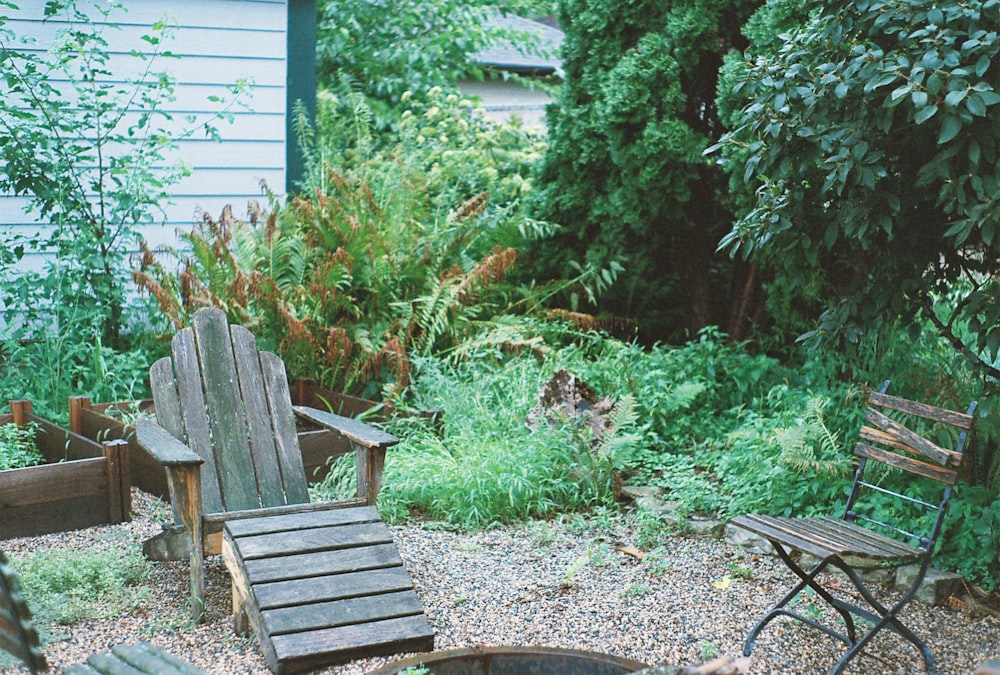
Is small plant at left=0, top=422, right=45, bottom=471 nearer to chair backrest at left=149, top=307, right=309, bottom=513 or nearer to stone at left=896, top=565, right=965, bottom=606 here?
chair backrest at left=149, top=307, right=309, bottom=513

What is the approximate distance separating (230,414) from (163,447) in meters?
0.65

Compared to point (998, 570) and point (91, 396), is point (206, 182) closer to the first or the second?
point (91, 396)

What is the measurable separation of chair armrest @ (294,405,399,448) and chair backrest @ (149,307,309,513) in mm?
141

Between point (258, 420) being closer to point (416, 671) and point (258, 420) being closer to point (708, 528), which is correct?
point (416, 671)

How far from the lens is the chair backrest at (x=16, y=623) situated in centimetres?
209

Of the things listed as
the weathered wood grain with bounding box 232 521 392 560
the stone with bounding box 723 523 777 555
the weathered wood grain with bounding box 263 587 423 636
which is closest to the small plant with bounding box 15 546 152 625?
the weathered wood grain with bounding box 232 521 392 560

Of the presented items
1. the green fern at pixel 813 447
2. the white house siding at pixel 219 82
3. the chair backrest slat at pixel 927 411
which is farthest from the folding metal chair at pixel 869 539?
the white house siding at pixel 219 82

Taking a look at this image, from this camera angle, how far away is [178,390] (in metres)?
4.39

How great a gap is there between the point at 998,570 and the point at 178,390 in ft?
11.9

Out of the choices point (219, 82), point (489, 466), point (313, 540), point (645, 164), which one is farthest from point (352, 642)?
point (219, 82)

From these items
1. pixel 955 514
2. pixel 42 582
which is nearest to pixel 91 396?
pixel 42 582

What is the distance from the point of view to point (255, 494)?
4348 millimetres

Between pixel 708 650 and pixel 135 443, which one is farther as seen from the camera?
pixel 135 443

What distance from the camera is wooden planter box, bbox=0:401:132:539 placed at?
468cm
